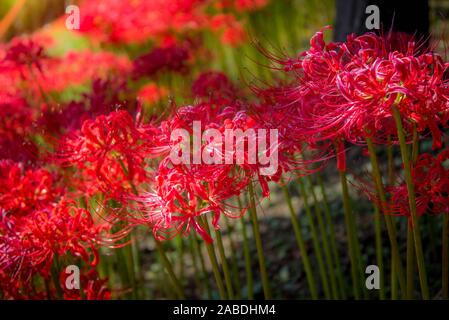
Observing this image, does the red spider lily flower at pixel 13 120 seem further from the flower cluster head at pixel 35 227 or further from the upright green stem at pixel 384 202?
the upright green stem at pixel 384 202

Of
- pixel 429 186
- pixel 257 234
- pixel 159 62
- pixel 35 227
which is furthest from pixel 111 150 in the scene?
pixel 159 62

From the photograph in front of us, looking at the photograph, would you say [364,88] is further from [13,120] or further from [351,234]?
[13,120]

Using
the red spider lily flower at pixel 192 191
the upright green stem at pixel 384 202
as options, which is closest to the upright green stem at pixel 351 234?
the upright green stem at pixel 384 202

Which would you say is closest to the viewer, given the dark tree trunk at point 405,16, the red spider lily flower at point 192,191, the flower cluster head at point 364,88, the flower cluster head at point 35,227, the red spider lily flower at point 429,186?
the flower cluster head at point 364,88

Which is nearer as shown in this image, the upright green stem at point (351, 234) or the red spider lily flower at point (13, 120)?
the upright green stem at point (351, 234)

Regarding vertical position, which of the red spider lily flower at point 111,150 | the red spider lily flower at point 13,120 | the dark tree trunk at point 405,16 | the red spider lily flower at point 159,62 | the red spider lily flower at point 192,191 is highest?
the red spider lily flower at point 159,62

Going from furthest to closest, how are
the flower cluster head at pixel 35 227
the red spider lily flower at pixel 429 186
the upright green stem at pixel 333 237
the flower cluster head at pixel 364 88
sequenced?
the upright green stem at pixel 333 237
the flower cluster head at pixel 35 227
the red spider lily flower at pixel 429 186
the flower cluster head at pixel 364 88

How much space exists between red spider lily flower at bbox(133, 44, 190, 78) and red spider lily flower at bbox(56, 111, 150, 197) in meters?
0.98

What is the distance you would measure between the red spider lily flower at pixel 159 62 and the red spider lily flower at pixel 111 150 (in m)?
0.98

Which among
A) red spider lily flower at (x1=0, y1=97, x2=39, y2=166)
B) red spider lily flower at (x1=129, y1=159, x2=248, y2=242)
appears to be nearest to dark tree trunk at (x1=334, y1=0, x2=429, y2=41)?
red spider lily flower at (x1=129, y1=159, x2=248, y2=242)

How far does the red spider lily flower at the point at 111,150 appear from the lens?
1606mm

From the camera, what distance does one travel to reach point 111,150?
66.0 inches
